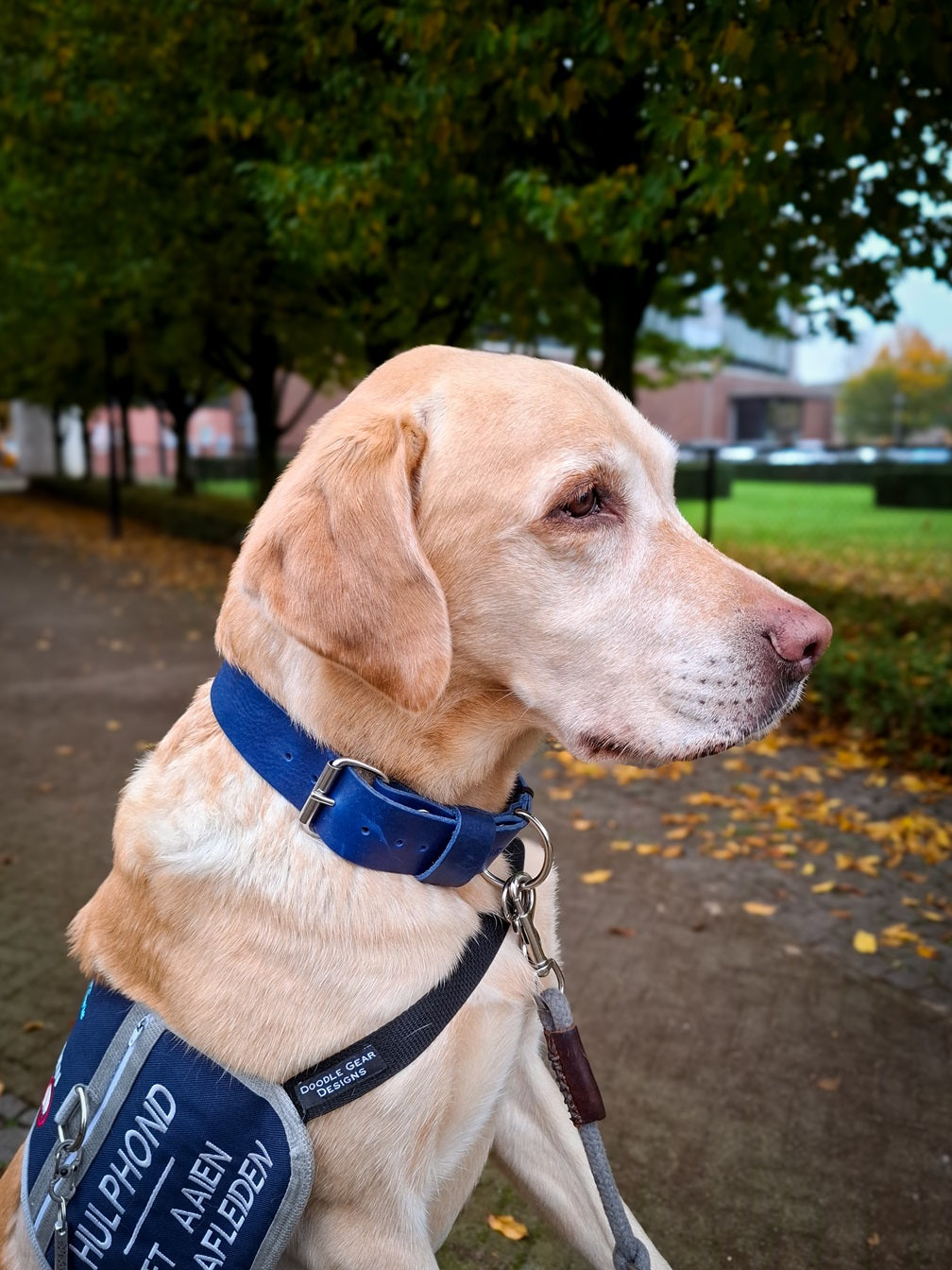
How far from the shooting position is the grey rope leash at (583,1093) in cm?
188

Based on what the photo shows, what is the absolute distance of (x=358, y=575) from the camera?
1.63m

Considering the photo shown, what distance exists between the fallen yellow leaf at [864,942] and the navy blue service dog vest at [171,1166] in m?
3.30

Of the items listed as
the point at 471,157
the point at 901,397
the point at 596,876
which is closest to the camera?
the point at 596,876

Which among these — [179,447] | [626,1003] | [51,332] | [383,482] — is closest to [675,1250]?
[626,1003]

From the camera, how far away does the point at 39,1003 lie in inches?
156

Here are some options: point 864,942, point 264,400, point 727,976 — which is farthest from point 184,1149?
point 264,400

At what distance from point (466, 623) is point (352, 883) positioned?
1.66 feet

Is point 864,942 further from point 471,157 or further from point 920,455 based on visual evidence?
point 920,455

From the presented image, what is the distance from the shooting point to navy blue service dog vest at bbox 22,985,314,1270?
1.64 metres

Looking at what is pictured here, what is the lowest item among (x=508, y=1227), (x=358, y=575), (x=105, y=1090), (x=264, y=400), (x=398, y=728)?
(x=508, y=1227)

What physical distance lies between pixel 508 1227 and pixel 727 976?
164 centimetres

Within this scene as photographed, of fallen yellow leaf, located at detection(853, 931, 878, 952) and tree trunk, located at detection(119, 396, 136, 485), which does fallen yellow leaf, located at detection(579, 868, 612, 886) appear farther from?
tree trunk, located at detection(119, 396, 136, 485)

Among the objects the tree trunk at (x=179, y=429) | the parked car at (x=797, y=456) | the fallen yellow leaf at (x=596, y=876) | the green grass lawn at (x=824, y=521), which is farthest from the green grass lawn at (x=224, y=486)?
the fallen yellow leaf at (x=596, y=876)

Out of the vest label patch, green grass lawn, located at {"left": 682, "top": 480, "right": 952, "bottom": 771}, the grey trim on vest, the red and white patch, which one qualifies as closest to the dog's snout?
the vest label patch
